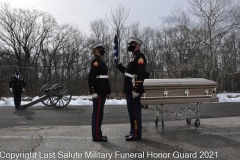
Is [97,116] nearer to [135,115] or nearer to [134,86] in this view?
[135,115]

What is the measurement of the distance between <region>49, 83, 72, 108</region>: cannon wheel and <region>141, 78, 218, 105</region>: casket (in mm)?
6354

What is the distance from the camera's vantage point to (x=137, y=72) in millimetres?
5254

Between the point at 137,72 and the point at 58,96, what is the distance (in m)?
7.29

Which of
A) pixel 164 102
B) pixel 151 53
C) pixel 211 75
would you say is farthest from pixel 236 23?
pixel 151 53

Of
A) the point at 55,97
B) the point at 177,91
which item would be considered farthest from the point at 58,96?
the point at 177,91

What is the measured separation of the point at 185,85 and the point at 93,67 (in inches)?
89.2

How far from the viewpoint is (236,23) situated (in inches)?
784

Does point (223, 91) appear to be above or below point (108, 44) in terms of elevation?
below

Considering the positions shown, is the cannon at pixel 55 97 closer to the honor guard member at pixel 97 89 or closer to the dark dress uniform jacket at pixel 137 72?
the honor guard member at pixel 97 89

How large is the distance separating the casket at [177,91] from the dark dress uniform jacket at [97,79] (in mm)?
1068

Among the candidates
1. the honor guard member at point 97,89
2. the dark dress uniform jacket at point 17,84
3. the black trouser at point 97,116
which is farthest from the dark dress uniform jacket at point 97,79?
the dark dress uniform jacket at point 17,84

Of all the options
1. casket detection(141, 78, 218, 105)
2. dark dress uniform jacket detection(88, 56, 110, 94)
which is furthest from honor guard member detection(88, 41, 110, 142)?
casket detection(141, 78, 218, 105)

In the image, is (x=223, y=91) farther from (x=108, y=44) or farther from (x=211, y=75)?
(x=108, y=44)

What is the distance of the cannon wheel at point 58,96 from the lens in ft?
38.6
